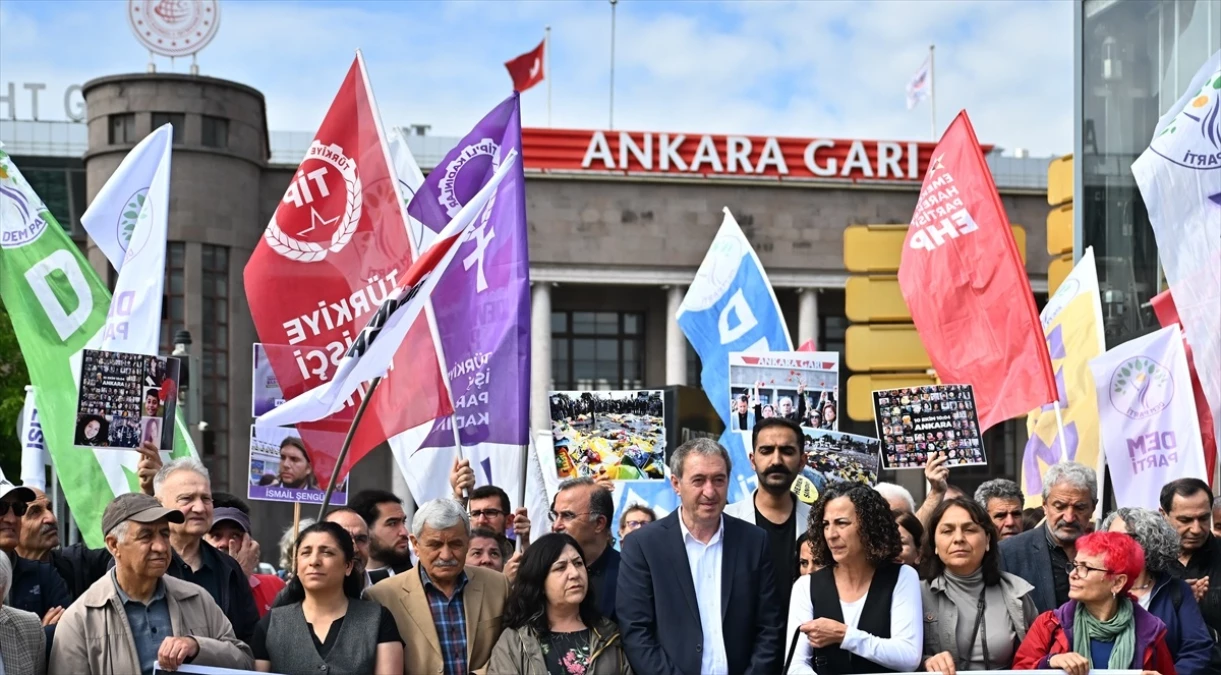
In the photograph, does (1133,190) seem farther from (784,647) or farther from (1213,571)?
(784,647)

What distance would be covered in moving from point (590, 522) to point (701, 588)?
1039mm

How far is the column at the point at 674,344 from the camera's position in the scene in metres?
40.8

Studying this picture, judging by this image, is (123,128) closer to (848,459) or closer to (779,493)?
(848,459)

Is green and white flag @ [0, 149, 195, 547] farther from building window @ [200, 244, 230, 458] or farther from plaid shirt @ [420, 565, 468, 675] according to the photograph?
building window @ [200, 244, 230, 458]

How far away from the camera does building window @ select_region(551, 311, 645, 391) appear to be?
1729 inches

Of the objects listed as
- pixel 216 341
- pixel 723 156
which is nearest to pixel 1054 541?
pixel 216 341

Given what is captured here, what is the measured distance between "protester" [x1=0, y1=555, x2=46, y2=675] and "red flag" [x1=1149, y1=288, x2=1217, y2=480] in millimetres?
8294

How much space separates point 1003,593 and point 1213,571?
5.10 ft

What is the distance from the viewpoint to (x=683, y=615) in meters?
6.64

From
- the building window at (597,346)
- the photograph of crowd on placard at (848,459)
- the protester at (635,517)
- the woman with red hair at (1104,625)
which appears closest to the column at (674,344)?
the building window at (597,346)

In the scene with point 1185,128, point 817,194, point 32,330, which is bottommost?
point 32,330

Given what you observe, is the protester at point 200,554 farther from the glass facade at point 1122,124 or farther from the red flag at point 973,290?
the glass facade at point 1122,124

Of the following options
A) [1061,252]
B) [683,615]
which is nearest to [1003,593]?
[683,615]

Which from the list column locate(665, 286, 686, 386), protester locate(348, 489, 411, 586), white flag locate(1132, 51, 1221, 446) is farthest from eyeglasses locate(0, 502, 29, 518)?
column locate(665, 286, 686, 386)
